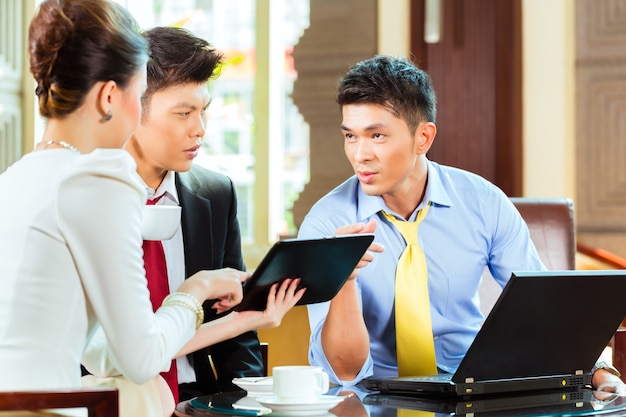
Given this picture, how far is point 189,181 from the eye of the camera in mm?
2172

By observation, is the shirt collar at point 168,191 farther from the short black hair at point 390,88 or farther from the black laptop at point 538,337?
the black laptop at point 538,337

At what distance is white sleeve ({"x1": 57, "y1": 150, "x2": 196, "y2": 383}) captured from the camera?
1281mm

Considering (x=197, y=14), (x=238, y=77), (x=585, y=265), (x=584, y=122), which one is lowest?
(x=585, y=265)

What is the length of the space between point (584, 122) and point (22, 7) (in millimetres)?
2340

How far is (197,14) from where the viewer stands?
3906 mm

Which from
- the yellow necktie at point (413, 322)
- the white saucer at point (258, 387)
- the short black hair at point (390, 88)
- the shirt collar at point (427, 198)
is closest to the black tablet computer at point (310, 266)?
the white saucer at point (258, 387)

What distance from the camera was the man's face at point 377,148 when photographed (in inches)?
85.1

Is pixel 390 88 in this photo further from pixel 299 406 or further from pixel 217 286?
pixel 299 406

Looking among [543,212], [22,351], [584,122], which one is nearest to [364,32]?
[584,122]

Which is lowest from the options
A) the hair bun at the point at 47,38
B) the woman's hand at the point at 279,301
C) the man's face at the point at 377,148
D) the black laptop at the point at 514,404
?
the black laptop at the point at 514,404

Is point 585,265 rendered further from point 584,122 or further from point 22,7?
point 22,7

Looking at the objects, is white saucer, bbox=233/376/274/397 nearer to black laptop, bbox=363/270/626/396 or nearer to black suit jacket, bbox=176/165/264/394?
black laptop, bbox=363/270/626/396

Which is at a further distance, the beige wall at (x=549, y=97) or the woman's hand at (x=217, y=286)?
the beige wall at (x=549, y=97)

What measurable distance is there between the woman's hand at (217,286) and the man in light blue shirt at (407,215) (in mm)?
500
